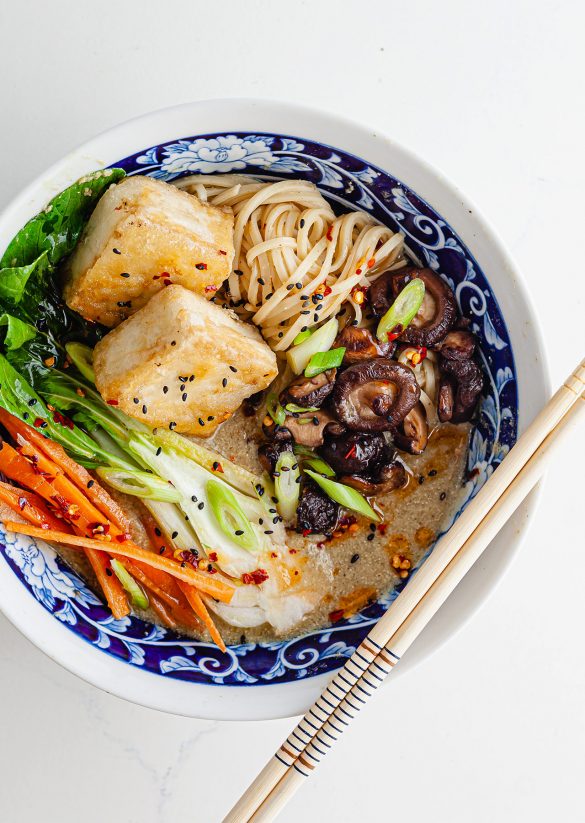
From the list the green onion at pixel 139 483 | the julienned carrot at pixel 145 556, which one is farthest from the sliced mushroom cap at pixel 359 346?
A: the julienned carrot at pixel 145 556

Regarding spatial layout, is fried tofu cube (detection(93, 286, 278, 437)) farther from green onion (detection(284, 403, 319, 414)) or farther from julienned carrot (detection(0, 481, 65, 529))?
julienned carrot (detection(0, 481, 65, 529))

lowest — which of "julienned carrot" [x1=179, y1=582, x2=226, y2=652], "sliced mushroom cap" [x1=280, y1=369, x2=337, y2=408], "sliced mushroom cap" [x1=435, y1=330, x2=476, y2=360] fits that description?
"julienned carrot" [x1=179, y1=582, x2=226, y2=652]

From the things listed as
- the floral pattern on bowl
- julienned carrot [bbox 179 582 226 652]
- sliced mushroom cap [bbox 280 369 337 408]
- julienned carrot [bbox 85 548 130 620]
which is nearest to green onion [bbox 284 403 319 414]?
sliced mushroom cap [bbox 280 369 337 408]

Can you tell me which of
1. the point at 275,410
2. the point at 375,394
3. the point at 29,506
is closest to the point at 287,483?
the point at 275,410

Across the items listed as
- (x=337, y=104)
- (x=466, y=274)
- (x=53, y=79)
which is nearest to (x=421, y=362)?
(x=466, y=274)

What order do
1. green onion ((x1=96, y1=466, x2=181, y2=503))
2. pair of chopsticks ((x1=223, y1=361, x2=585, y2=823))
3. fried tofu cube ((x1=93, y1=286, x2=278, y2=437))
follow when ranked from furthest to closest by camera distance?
green onion ((x1=96, y1=466, x2=181, y2=503))
fried tofu cube ((x1=93, y1=286, x2=278, y2=437))
pair of chopsticks ((x1=223, y1=361, x2=585, y2=823))

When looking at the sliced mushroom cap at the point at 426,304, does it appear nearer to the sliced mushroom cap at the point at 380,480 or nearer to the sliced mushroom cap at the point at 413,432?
the sliced mushroom cap at the point at 413,432
